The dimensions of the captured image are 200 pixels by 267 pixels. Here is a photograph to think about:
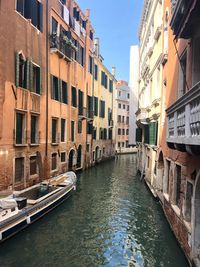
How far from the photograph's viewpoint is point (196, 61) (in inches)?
262

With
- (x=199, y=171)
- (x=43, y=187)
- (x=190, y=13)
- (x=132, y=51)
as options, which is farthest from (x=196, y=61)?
(x=132, y=51)

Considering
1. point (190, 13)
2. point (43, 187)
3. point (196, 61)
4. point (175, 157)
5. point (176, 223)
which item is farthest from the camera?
point (43, 187)

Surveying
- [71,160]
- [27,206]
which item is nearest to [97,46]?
[71,160]

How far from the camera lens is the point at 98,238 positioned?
841 cm

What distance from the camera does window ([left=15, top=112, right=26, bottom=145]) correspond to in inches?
491

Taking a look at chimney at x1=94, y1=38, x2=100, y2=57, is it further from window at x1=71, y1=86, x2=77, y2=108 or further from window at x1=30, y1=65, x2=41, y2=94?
window at x1=30, y1=65, x2=41, y2=94

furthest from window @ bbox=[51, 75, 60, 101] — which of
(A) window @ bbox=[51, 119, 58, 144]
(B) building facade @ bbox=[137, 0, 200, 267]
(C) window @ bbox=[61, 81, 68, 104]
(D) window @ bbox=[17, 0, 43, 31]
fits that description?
(B) building facade @ bbox=[137, 0, 200, 267]

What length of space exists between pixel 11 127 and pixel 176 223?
705 centimetres

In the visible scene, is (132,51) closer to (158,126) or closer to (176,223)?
(158,126)

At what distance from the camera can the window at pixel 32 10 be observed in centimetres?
1259

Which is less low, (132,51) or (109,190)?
(132,51)

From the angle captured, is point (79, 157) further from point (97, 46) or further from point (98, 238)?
point (98, 238)

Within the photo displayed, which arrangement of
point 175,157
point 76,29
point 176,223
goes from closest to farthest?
point 176,223, point 175,157, point 76,29

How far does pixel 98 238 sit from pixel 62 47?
11698 millimetres
